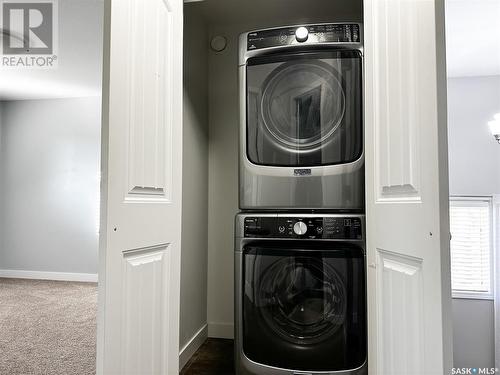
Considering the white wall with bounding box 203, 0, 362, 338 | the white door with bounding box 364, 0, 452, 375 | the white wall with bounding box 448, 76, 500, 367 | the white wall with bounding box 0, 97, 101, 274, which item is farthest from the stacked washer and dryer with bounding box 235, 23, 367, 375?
the white wall with bounding box 0, 97, 101, 274

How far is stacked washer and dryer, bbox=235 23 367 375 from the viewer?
4.95 feet

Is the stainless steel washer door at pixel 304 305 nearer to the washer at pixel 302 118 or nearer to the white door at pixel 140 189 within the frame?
the washer at pixel 302 118

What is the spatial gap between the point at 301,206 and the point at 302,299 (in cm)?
44

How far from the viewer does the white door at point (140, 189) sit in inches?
36.3

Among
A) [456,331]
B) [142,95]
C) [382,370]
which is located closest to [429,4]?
[142,95]

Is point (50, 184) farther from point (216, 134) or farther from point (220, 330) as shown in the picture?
point (220, 330)

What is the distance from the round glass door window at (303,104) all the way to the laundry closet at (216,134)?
0.68 metres

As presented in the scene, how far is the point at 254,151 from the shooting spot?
1.68 meters

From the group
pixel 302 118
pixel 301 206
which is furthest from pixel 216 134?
pixel 301 206

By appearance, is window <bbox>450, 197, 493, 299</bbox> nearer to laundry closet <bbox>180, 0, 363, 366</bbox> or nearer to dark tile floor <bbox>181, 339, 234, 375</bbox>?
laundry closet <bbox>180, 0, 363, 366</bbox>

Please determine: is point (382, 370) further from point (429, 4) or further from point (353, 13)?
point (353, 13)

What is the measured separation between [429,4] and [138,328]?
1.24 metres

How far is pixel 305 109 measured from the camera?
1.64 m

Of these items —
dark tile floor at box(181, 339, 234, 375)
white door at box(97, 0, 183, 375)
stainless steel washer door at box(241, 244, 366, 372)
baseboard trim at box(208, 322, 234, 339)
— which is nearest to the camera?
white door at box(97, 0, 183, 375)
